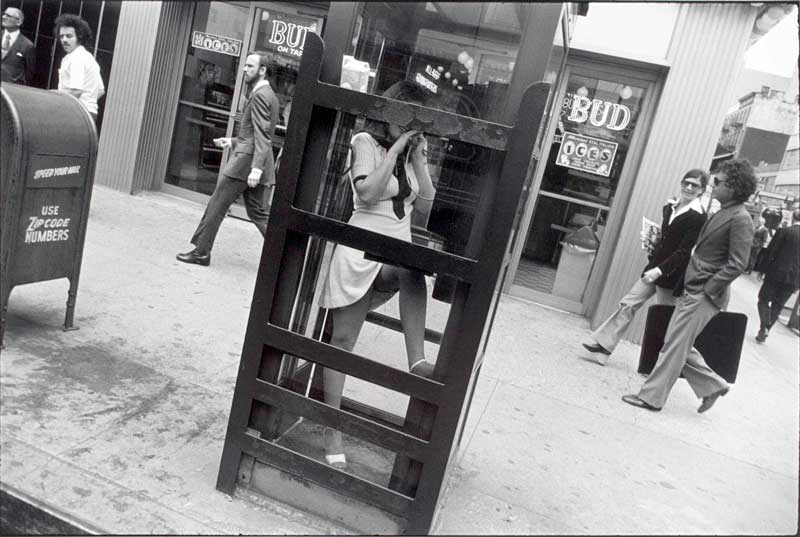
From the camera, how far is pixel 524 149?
96.4 inches

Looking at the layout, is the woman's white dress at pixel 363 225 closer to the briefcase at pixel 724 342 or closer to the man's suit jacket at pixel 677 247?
the briefcase at pixel 724 342

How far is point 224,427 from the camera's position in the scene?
3.49 m

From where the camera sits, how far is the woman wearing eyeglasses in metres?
5.81

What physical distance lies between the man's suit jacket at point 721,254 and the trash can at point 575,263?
2765 mm

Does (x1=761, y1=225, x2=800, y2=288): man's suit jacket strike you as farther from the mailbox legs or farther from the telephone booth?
the mailbox legs

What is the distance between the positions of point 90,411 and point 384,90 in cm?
218

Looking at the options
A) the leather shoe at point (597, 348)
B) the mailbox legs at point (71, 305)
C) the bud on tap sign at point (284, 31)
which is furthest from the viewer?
the bud on tap sign at point (284, 31)

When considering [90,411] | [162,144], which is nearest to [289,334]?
[90,411]

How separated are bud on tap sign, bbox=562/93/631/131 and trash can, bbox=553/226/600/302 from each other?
4.07 ft

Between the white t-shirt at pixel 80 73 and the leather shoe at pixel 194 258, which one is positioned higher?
the white t-shirt at pixel 80 73

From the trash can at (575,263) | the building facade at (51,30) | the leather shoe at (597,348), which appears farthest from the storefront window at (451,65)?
the building facade at (51,30)

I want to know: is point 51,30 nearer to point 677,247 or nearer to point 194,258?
point 194,258

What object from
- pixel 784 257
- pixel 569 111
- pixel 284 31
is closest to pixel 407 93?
pixel 569 111

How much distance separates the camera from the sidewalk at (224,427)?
2850 millimetres
